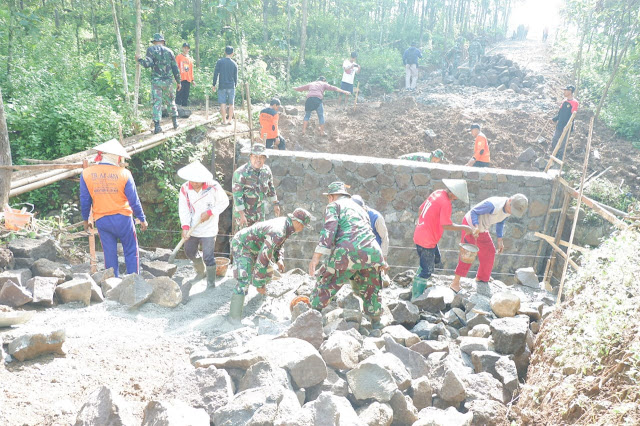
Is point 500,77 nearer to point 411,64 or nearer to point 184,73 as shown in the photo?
point 411,64

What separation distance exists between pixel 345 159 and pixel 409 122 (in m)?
5.53

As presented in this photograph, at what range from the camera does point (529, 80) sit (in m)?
17.9

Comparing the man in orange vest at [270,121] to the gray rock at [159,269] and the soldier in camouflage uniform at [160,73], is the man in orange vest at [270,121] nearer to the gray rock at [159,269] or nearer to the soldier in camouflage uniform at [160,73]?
the soldier in camouflage uniform at [160,73]

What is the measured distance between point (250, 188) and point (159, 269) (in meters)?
1.50

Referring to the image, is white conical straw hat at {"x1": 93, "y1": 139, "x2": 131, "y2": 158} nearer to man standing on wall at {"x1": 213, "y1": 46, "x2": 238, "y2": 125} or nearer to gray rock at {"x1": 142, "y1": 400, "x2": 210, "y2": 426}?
gray rock at {"x1": 142, "y1": 400, "x2": 210, "y2": 426}

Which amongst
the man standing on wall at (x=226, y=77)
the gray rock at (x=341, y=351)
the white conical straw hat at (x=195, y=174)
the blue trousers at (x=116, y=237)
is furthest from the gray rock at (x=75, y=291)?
the man standing on wall at (x=226, y=77)

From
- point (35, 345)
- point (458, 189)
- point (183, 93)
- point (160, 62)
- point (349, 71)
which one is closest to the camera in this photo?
point (35, 345)

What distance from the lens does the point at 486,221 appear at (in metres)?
5.78

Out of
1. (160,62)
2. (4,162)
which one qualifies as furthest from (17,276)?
(160,62)

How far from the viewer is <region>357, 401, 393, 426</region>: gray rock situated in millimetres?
2984

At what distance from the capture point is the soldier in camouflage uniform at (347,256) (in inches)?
175

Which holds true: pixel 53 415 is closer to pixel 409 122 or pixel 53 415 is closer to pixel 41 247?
pixel 41 247

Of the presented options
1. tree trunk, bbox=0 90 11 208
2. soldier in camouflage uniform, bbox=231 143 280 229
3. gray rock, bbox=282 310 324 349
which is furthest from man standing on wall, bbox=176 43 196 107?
gray rock, bbox=282 310 324 349

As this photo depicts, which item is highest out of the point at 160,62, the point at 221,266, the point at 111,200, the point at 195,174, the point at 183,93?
the point at 160,62
